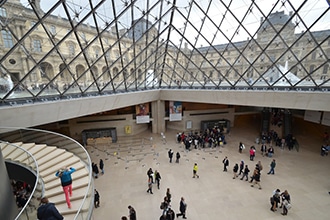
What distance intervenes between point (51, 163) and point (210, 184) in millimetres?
8556

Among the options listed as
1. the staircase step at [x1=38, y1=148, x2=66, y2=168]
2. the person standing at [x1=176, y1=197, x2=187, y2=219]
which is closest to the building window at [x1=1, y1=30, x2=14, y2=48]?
the staircase step at [x1=38, y1=148, x2=66, y2=168]

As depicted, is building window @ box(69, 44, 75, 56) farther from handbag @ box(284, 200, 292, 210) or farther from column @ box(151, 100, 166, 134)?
handbag @ box(284, 200, 292, 210)

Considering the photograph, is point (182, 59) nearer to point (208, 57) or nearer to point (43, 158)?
point (208, 57)

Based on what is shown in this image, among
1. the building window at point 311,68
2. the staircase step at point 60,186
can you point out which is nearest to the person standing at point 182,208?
the staircase step at point 60,186

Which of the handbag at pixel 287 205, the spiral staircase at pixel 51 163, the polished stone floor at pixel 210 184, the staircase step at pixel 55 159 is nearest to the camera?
the spiral staircase at pixel 51 163

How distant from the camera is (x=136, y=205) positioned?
9.35m

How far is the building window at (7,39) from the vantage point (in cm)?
820

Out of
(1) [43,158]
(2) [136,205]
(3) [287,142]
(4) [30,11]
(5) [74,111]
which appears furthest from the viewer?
(3) [287,142]

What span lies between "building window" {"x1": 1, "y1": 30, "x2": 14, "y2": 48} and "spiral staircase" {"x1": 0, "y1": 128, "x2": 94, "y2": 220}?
3.98 metres

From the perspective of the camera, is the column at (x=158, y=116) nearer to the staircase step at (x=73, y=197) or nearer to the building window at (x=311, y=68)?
the building window at (x=311, y=68)

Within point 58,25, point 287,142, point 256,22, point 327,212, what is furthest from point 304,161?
point 58,25

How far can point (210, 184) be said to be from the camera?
11016mm

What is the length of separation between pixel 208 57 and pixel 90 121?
44.5 ft

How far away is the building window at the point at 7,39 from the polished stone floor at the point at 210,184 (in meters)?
8.73
